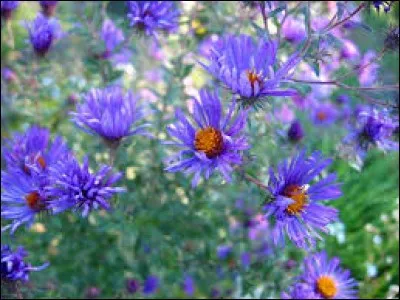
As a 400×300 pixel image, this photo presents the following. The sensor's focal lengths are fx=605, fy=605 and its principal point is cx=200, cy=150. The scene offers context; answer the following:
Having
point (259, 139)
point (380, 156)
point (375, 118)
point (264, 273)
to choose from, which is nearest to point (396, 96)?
point (375, 118)

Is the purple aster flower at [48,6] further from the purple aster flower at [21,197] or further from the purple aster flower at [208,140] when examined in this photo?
the purple aster flower at [208,140]

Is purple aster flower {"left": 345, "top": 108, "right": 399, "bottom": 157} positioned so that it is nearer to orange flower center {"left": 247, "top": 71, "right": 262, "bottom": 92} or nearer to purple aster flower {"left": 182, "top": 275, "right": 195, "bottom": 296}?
orange flower center {"left": 247, "top": 71, "right": 262, "bottom": 92}

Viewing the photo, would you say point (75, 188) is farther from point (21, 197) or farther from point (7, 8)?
point (7, 8)

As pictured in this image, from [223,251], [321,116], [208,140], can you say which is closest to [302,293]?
[208,140]

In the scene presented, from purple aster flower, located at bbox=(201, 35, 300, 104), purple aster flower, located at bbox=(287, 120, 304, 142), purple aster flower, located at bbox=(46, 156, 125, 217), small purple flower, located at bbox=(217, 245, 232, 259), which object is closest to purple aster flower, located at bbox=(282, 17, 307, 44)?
purple aster flower, located at bbox=(287, 120, 304, 142)

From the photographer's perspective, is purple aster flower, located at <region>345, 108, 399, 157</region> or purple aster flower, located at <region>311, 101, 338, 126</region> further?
purple aster flower, located at <region>311, 101, 338, 126</region>

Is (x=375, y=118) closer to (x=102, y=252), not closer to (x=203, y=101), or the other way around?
(x=203, y=101)

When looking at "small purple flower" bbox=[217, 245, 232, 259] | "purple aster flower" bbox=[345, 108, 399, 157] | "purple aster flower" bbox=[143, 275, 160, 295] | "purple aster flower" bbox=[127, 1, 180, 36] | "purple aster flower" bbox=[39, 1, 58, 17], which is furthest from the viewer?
"small purple flower" bbox=[217, 245, 232, 259]
